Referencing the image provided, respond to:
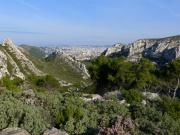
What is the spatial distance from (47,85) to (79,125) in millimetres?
46575

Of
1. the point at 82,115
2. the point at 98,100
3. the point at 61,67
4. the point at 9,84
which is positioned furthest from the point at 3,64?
the point at 82,115

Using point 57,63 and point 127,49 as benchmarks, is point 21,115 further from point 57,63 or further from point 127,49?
point 127,49

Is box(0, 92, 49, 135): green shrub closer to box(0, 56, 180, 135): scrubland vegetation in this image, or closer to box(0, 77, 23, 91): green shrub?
box(0, 56, 180, 135): scrubland vegetation

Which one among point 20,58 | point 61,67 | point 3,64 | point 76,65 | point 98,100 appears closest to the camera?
point 98,100

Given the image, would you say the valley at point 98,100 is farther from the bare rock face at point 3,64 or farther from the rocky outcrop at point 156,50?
the rocky outcrop at point 156,50

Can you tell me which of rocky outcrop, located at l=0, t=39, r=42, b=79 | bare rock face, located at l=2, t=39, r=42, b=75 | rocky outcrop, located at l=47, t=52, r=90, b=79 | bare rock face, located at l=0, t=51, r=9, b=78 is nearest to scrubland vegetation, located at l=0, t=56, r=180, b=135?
bare rock face, located at l=0, t=51, r=9, b=78

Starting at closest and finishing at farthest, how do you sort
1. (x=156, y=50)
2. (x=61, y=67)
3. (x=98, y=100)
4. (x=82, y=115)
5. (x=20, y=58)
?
(x=82, y=115), (x=98, y=100), (x=20, y=58), (x=61, y=67), (x=156, y=50)

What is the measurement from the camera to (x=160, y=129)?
12367 millimetres

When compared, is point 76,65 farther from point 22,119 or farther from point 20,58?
point 22,119

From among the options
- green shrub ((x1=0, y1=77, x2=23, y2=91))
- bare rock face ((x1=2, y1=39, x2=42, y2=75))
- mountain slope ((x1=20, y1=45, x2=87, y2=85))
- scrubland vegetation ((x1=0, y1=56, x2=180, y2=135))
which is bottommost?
mountain slope ((x1=20, y1=45, x2=87, y2=85))

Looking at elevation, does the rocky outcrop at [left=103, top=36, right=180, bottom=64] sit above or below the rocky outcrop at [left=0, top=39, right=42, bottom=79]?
below

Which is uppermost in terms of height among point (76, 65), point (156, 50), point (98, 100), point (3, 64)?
point (98, 100)

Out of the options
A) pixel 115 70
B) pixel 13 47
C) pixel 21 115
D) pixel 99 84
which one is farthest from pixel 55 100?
pixel 13 47

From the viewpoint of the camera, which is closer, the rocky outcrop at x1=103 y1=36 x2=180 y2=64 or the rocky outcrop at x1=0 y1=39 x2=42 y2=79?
the rocky outcrop at x1=0 y1=39 x2=42 y2=79
